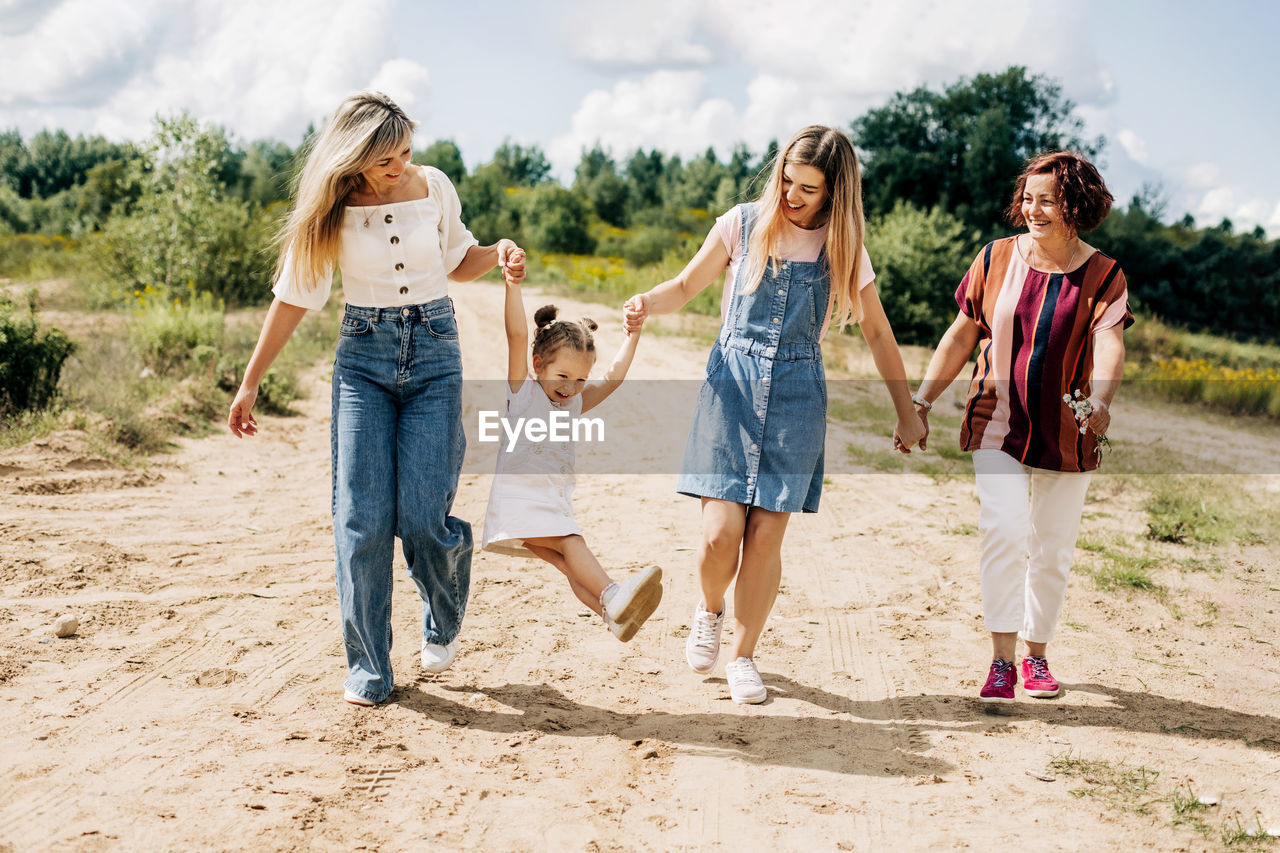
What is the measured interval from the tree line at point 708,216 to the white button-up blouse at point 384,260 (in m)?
11.9

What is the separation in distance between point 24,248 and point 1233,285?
39.6 meters

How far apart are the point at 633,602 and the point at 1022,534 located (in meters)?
1.54

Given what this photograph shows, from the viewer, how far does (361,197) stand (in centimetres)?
354

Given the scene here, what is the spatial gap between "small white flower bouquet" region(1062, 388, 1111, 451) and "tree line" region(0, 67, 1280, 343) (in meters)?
13.1

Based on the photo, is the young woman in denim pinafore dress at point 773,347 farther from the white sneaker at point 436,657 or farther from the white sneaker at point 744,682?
the white sneaker at point 436,657

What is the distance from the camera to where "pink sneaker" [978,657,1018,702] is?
3965 mm

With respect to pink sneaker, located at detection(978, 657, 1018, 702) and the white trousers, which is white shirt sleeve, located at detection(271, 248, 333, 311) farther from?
pink sneaker, located at detection(978, 657, 1018, 702)

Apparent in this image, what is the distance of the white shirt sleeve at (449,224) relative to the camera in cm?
368

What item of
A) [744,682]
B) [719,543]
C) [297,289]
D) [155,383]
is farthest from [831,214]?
[155,383]

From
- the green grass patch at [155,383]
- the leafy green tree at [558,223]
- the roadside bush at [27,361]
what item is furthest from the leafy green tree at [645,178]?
Result: the roadside bush at [27,361]

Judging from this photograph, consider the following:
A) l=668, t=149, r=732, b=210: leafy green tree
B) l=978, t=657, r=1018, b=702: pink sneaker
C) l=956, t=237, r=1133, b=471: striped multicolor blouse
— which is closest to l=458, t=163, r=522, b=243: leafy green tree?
l=668, t=149, r=732, b=210: leafy green tree

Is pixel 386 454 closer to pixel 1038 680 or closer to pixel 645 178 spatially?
pixel 1038 680

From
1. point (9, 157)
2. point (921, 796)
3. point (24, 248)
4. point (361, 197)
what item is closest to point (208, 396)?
point (361, 197)

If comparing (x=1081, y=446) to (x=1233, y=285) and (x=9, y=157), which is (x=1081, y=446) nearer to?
(x=1233, y=285)
